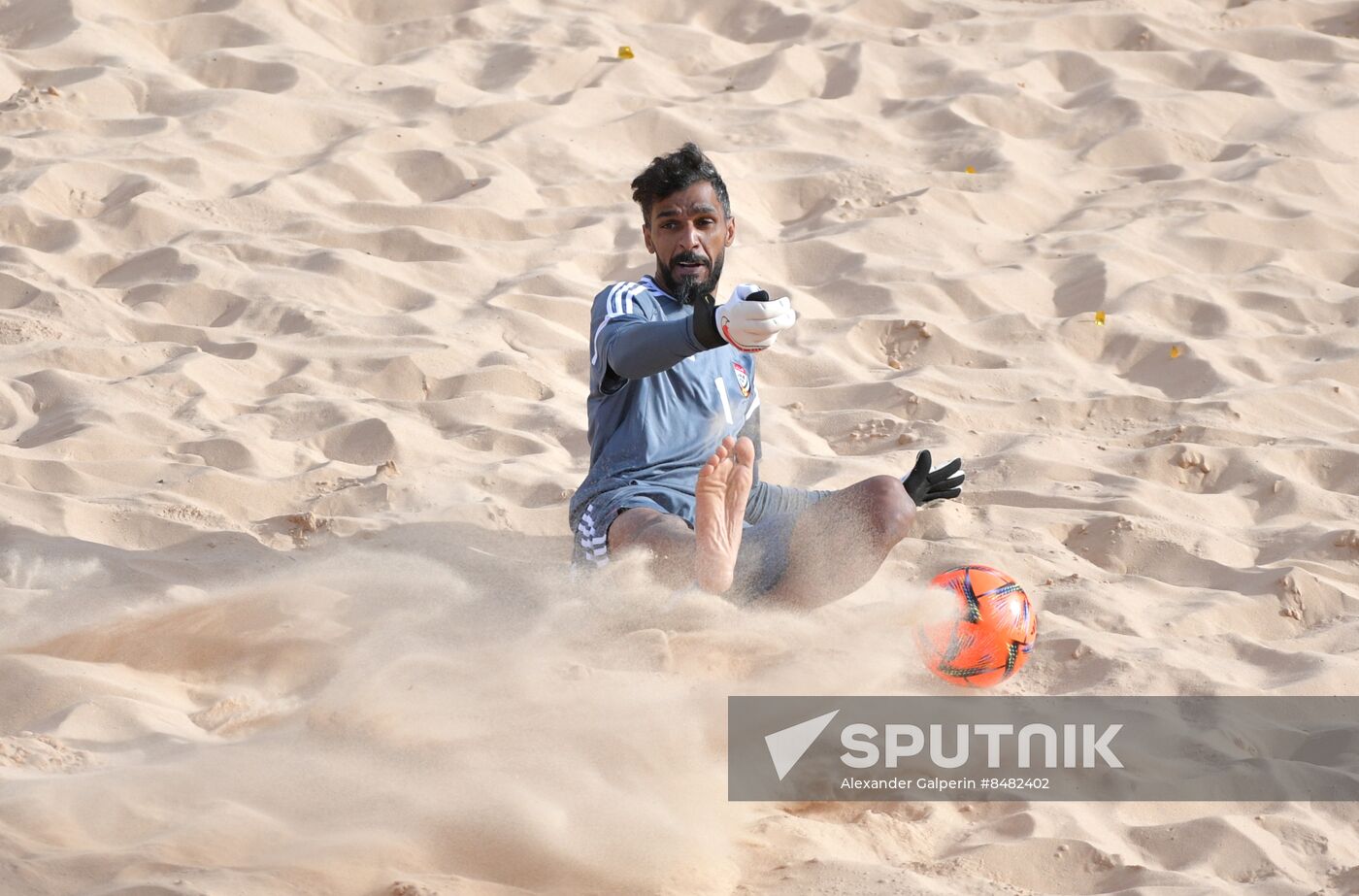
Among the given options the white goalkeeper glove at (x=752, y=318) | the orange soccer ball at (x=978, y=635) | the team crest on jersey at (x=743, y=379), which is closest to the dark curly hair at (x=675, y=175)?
the team crest on jersey at (x=743, y=379)

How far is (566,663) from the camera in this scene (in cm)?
A: 308

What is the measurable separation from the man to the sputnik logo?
0.37 metres

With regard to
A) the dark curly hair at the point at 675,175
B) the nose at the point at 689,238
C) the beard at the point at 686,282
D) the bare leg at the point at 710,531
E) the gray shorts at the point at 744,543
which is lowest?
the gray shorts at the point at 744,543

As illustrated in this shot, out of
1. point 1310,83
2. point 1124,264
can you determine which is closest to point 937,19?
point 1310,83

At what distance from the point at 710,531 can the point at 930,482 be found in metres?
0.70

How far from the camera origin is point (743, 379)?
3830 millimetres

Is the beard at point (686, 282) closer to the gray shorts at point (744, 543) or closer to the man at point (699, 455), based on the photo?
the man at point (699, 455)

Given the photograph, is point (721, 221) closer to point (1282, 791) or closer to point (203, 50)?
point (1282, 791)

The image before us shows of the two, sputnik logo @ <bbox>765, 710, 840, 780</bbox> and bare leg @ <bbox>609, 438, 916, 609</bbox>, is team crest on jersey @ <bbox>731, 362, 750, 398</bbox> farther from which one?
sputnik logo @ <bbox>765, 710, 840, 780</bbox>

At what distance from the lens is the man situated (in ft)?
10.7

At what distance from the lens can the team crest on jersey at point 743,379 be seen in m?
3.82

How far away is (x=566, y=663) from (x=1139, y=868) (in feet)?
3.86

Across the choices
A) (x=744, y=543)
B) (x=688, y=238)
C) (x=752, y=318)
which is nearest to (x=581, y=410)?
(x=688, y=238)

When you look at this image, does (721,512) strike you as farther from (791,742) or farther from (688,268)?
(688,268)
